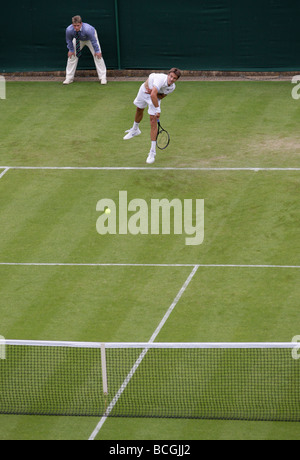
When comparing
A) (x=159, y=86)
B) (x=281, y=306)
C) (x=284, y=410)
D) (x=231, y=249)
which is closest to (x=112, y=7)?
(x=159, y=86)

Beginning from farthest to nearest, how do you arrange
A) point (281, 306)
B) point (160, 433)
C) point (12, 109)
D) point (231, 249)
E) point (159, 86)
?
point (12, 109), point (159, 86), point (231, 249), point (281, 306), point (160, 433)

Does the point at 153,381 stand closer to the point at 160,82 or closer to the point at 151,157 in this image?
the point at 160,82

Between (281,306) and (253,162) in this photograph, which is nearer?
(281,306)

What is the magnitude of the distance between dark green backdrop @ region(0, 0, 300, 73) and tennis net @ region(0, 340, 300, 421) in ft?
52.9

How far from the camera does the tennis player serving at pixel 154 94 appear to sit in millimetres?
23141

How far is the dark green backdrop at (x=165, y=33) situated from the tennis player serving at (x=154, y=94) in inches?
262

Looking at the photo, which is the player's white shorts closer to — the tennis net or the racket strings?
the racket strings

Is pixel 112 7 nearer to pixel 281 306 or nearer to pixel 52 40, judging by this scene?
pixel 52 40

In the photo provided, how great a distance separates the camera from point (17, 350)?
16.7 meters

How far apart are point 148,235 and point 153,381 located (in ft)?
20.3

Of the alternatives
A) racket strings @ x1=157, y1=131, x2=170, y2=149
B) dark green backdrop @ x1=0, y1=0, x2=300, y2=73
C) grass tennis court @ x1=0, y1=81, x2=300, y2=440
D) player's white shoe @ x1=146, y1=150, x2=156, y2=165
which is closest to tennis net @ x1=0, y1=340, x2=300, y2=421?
grass tennis court @ x1=0, y1=81, x2=300, y2=440

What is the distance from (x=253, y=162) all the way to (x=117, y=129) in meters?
4.37

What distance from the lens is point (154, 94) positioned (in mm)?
23172

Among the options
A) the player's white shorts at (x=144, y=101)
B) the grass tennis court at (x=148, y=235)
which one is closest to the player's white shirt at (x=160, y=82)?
the player's white shorts at (x=144, y=101)
